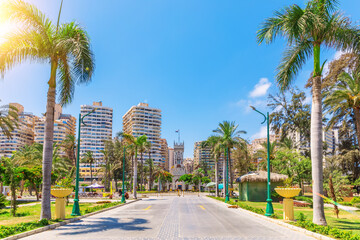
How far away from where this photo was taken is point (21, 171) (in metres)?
32.4

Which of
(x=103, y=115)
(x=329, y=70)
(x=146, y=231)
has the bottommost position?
(x=146, y=231)

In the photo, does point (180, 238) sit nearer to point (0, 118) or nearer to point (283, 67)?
point (283, 67)

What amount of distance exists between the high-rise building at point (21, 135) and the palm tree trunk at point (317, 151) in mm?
157327

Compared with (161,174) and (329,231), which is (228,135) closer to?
(329,231)

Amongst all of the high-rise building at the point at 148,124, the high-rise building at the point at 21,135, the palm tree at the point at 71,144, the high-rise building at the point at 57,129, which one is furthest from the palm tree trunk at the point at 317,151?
the high-rise building at the point at 21,135

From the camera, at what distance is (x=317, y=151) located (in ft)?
44.9

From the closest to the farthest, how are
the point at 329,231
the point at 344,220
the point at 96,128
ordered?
the point at 329,231
the point at 344,220
the point at 96,128

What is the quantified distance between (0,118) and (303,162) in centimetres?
3653

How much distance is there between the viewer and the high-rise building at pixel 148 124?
16688 centimetres

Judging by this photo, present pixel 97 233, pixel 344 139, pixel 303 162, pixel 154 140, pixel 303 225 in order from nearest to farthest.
Result: pixel 97 233, pixel 303 225, pixel 303 162, pixel 344 139, pixel 154 140

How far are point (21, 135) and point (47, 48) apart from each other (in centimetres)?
16463

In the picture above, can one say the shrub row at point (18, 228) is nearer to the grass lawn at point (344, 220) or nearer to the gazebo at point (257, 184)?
the grass lawn at point (344, 220)

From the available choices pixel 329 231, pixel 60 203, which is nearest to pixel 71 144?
pixel 60 203

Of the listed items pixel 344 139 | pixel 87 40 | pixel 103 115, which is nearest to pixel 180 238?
pixel 87 40
